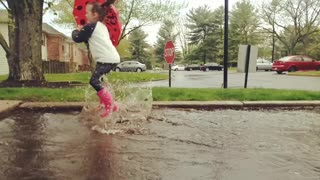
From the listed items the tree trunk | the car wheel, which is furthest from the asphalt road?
the car wheel

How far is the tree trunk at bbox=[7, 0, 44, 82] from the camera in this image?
12.3m

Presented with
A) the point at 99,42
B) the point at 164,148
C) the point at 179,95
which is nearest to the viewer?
the point at 164,148

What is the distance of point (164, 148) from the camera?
4215 millimetres

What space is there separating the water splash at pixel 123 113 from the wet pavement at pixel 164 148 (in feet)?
0.18

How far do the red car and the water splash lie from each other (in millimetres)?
28356

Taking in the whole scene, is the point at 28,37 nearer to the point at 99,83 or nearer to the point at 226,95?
the point at 226,95

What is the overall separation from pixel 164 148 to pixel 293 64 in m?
32.6

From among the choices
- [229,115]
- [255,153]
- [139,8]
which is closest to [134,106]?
[229,115]

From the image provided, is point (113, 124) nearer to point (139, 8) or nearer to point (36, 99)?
point (36, 99)

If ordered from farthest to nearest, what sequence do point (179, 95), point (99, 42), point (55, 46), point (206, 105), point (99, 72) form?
point (55, 46)
point (179, 95)
point (206, 105)
point (99, 72)
point (99, 42)

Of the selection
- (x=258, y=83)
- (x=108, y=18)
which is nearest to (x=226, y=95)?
(x=108, y=18)

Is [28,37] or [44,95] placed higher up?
[28,37]

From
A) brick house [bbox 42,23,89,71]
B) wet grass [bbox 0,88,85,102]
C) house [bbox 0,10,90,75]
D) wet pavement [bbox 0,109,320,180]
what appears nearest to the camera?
wet pavement [bbox 0,109,320,180]

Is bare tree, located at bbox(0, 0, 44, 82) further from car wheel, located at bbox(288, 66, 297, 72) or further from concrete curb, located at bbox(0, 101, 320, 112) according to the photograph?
car wheel, located at bbox(288, 66, 297, 72)
